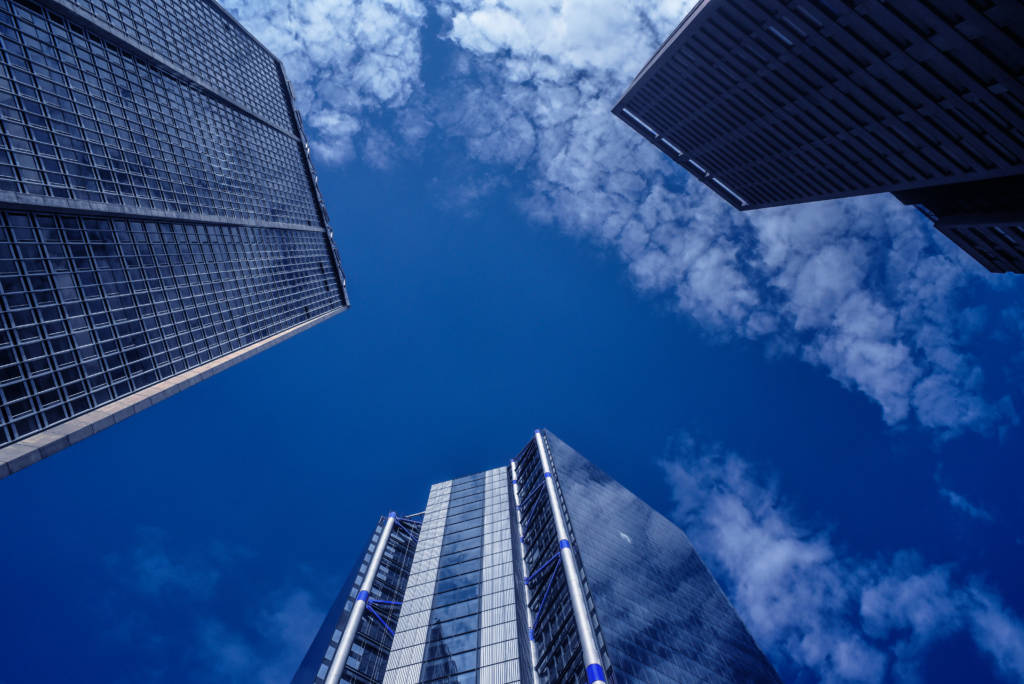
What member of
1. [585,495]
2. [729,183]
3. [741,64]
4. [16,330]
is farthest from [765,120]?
[16,330]

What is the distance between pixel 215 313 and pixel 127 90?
30.7m

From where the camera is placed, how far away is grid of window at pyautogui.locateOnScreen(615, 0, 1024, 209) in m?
44.6

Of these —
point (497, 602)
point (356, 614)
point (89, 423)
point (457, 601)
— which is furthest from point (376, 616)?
point (89, 423)

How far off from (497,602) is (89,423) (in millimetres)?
44791

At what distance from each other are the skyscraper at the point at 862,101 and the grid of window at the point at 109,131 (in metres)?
74.4

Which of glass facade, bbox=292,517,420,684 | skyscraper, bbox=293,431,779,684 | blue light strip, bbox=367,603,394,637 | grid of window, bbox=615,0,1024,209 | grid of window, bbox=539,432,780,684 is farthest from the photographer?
Answer: blue light strip, bbox=367,603,394,637

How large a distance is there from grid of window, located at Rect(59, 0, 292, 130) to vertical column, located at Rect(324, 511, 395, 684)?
79375mm

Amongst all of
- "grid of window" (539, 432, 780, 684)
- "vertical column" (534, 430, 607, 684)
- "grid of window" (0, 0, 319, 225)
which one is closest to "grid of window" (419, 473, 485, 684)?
"grid of window" (539, 432, 780, 684)

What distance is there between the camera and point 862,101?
58750mm

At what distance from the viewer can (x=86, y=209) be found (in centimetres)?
5512

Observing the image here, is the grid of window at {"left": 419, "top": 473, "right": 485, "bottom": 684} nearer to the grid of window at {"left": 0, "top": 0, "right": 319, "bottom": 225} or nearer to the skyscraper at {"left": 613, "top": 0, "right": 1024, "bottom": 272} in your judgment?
the grid of window at {"left": 0, "top": 0, "right": 319, "bottom": 225}

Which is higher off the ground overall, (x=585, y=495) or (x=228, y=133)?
(x=228, y=133)

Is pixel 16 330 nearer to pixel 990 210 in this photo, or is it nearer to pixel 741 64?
pixel 741 64

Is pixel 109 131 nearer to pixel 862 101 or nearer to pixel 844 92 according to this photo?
pixel 844 92
